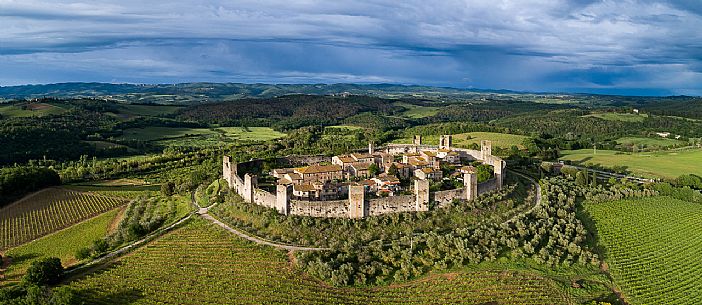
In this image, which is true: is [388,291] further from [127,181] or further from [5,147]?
[5,147]

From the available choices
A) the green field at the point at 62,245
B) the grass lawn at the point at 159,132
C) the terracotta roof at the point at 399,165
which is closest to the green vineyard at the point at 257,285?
the green field at the point at 62,245

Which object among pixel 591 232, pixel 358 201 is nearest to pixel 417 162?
pixel 358 201

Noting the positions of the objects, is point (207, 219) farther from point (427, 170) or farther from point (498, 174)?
point (498, 174)

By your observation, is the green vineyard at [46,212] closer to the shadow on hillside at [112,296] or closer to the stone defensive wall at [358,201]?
the shadow on hillside at [112,296]

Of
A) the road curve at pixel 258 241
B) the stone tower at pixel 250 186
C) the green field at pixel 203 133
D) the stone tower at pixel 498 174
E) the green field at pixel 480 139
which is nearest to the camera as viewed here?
the road curve at pixel 258 241

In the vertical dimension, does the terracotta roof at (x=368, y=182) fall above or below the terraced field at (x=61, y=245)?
above

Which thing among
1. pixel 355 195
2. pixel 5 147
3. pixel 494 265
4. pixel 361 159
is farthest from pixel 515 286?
pixel 5 147

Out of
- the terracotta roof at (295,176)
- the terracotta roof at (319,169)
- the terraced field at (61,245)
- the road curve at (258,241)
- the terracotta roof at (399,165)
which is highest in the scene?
the terracotta roof at (399,165)
